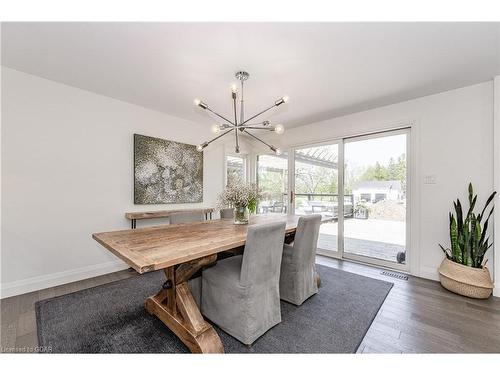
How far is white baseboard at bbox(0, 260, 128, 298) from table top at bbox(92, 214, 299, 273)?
1.56 metres

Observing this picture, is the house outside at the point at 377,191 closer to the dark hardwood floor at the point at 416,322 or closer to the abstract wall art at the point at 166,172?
the dark hardwood floor at the point at 416,322

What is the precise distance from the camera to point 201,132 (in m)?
4.07

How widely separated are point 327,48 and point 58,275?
3.84m

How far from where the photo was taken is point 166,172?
3510mm

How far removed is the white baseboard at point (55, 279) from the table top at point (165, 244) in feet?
5.10

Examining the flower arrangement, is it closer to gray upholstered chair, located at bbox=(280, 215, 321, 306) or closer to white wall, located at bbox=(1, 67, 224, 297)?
gray upholstered chair, located at bbox=(280, 215, 321, 306)

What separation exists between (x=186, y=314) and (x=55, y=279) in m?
2.13

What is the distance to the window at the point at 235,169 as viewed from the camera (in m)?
4.66

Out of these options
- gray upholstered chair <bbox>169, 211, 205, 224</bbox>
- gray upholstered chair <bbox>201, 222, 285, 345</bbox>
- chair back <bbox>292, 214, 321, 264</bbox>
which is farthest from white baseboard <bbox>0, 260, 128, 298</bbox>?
chair back <bbox>292, 214, 321, 264</bbox>

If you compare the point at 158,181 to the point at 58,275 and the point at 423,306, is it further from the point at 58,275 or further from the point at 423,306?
the point at 423,306

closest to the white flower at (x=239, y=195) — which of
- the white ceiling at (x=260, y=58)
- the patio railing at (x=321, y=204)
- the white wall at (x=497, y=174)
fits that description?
the white ceiling at (x=260, y=58)

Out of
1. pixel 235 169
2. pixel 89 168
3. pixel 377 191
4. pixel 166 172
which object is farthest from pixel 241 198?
pixel 235 169
